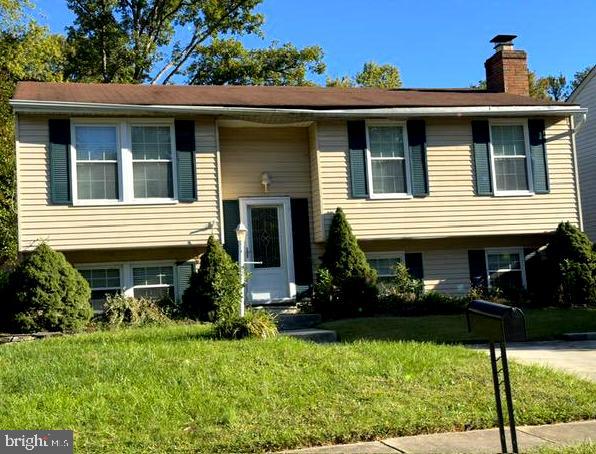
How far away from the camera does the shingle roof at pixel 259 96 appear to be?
47.2 feet

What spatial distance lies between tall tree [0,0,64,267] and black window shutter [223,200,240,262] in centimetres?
1043

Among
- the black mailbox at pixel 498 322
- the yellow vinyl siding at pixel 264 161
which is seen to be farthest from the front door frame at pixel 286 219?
the black mailbox at pixel 498 322

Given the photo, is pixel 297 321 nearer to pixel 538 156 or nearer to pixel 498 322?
pixel 538 156

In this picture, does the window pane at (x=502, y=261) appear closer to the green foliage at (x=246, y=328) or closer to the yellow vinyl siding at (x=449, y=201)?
the yellow vinyl siding at (x=449, y=201)

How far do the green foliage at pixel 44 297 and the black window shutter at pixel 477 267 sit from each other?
29.4 feet

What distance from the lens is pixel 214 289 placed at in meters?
12.9

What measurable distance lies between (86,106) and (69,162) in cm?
119

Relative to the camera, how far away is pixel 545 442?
5.39 metres

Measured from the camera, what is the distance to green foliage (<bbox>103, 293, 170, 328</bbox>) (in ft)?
41.6

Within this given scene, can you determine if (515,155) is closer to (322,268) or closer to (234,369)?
(322,268)

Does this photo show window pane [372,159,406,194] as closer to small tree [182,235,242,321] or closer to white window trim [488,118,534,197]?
white window trim [488,118,534,197]

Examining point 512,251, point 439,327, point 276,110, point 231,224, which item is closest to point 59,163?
point 231,224

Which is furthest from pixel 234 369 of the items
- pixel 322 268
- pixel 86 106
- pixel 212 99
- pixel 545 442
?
pixel 212 99

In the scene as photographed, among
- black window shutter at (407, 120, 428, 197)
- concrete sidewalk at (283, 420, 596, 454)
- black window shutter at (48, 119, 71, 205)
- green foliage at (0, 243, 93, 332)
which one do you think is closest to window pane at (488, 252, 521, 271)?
black window shutter at (407, 120, 428, 197)
